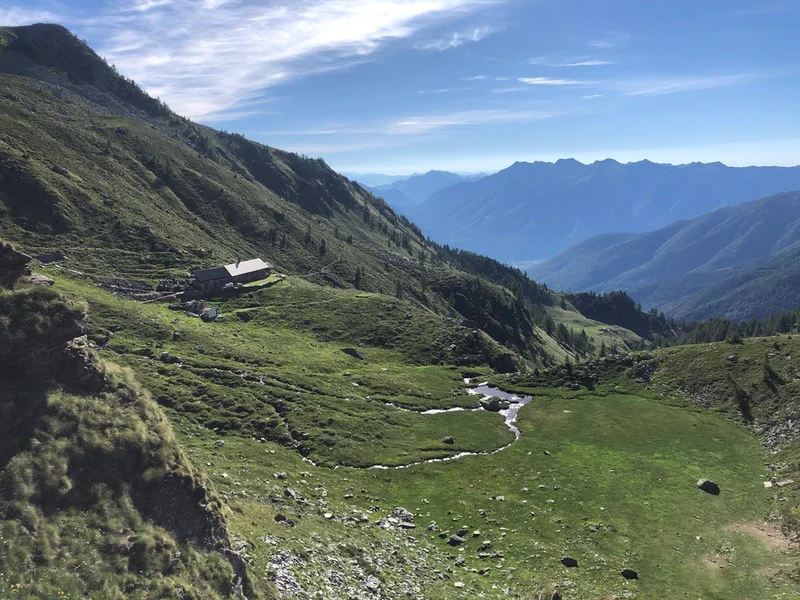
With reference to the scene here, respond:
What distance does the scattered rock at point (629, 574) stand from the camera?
41.8 m

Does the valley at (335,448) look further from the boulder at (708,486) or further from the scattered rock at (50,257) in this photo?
the scattered rock at (50,257)

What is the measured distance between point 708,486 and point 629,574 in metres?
24.0

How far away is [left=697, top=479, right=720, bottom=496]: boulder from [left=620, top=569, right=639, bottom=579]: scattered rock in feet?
74.8

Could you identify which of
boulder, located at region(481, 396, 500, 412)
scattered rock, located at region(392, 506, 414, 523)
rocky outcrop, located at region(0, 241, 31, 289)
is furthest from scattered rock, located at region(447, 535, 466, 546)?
boulder, located at region(481, 396, 500, 412)

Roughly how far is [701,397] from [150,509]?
93.6m

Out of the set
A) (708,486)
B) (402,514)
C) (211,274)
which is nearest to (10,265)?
(402,514)

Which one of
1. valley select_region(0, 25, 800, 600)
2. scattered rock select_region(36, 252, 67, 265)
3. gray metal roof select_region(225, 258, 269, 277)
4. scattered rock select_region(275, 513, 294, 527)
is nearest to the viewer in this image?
valley select_region(0, 25, 800, 600)

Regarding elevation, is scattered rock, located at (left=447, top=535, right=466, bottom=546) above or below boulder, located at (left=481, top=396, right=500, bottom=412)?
above

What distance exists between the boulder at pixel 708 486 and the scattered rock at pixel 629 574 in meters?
22.8

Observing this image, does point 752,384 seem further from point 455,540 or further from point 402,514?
point 402,514

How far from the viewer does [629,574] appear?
41875 millimetres

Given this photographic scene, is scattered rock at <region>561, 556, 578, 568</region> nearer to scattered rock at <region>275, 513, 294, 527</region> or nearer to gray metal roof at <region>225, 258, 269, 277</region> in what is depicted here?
scattered rock at <region>275, 513, 294, 527</region>

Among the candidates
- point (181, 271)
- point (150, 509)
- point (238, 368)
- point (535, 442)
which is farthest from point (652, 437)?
point (181, 271)

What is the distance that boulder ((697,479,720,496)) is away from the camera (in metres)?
58.0
